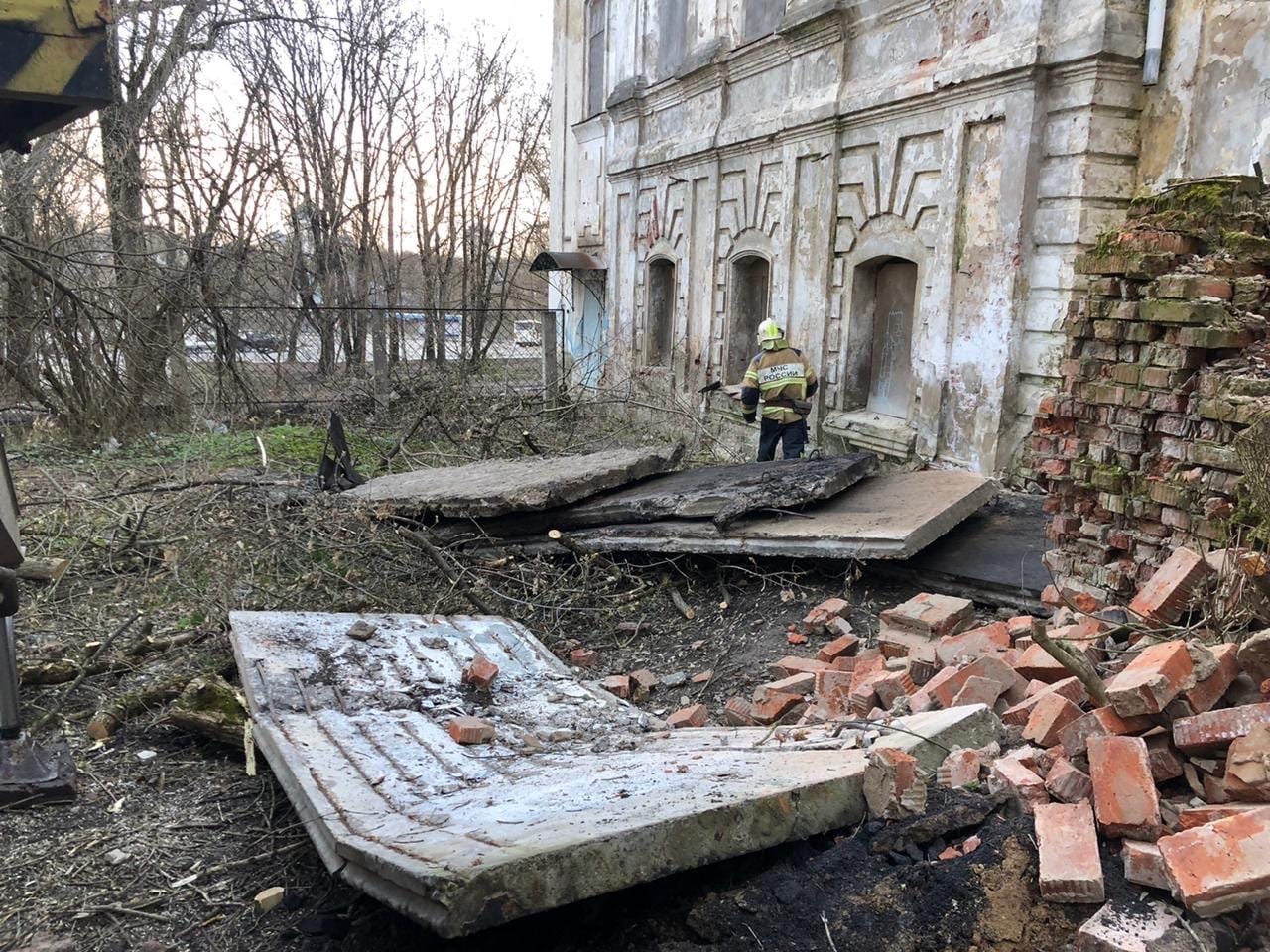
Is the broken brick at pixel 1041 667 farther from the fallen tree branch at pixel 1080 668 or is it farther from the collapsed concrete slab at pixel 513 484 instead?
the collapsed concrete slab at pixel 513 484

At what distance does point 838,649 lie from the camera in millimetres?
5156

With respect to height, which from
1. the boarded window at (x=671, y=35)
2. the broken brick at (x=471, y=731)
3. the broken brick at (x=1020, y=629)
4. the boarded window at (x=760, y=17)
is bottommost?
the broken brick at (x=471, y=731)

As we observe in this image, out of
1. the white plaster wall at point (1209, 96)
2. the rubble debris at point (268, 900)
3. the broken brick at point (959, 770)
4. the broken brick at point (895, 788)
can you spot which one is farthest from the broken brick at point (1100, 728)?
the white plaster wall at point (1209, 96)

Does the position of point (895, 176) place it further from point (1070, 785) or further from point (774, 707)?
point (1070, 785)

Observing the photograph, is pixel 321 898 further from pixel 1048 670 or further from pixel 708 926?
pixel 1048 670

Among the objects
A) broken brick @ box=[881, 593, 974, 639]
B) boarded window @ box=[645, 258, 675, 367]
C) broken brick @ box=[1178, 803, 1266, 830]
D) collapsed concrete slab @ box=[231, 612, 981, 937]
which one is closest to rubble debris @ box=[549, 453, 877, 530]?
broken brick @ box=[881, 593, 974, 639]

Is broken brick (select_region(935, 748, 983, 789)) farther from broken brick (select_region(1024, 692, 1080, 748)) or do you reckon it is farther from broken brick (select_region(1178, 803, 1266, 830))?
broken brick (select_region(1178, 803, 1266, 830))

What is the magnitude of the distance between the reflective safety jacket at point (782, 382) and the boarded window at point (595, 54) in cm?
837

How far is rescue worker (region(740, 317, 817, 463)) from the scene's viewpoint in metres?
9.33

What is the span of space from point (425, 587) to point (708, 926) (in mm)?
4292

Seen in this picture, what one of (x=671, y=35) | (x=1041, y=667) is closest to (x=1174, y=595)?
(x=1041, y=667)

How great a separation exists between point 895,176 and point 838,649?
5600mm

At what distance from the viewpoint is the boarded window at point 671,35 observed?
1297 centimetres

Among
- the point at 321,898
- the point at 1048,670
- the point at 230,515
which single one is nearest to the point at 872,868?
the point at 1048,670
